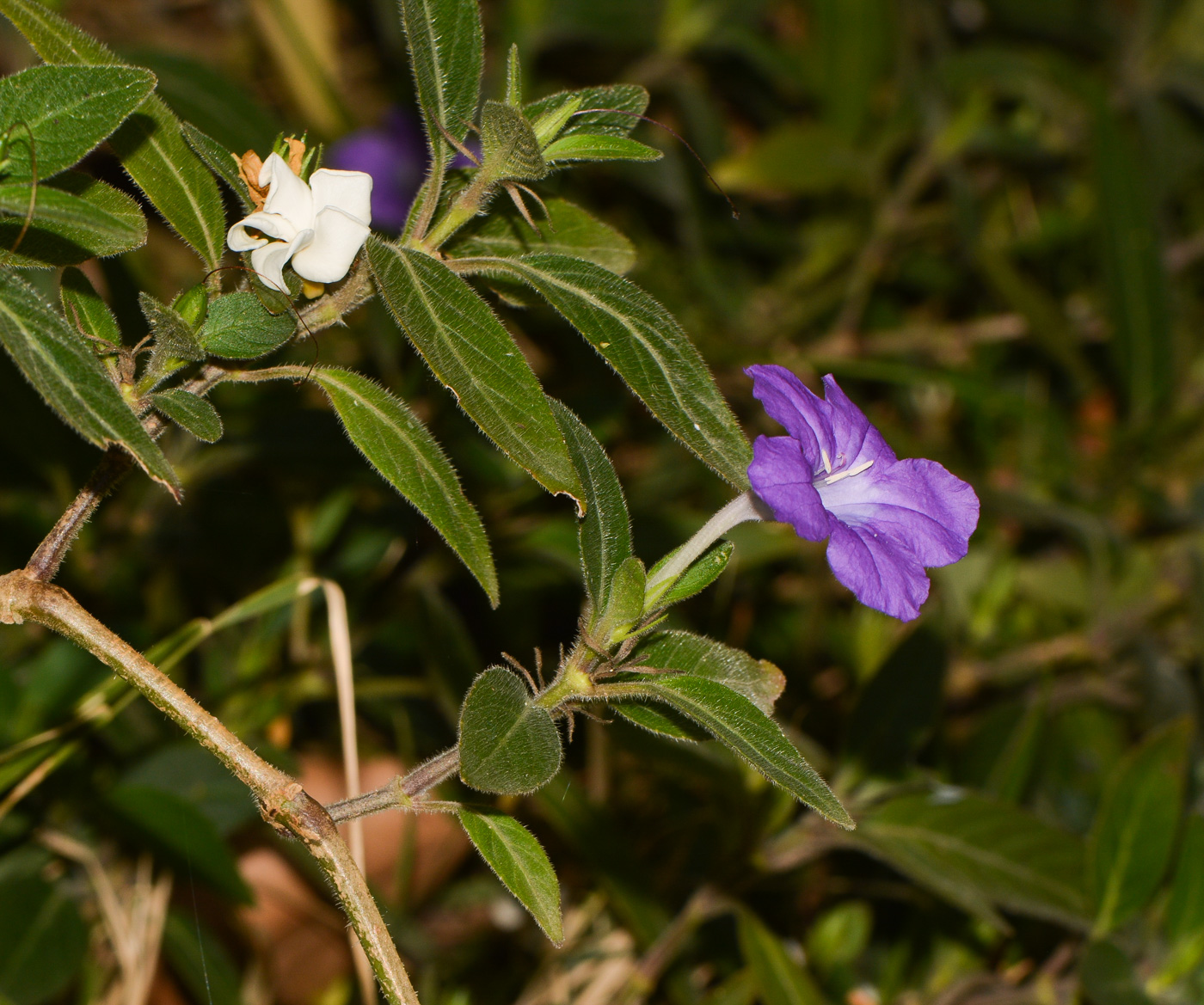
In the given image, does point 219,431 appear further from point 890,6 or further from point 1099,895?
point 890,6

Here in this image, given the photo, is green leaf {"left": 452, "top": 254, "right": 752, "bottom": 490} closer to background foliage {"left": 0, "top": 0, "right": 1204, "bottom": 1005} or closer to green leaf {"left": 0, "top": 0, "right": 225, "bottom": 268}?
green leaf {"left": 0, "top": 0, "right": 225, "bottom": 268}

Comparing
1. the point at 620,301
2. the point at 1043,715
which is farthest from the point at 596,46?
the point at 620,301

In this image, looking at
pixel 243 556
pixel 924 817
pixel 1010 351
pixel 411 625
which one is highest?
pixel 243 556

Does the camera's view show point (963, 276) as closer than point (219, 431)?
No

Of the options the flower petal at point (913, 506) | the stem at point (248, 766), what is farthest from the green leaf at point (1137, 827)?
the stem at point (248, 766)

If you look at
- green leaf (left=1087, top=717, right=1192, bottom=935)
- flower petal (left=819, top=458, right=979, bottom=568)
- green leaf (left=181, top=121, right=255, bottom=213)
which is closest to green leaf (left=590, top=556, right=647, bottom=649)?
flower petal (left=819, top=458, right=979, bottom=568)
